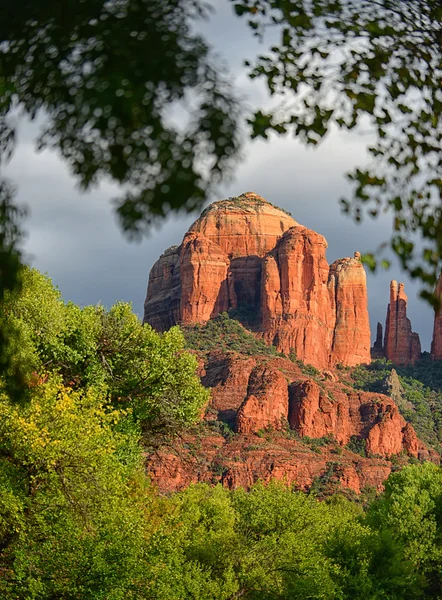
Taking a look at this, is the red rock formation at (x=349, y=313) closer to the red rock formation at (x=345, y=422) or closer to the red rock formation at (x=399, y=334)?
the red rock formation at (x=399, y=334)

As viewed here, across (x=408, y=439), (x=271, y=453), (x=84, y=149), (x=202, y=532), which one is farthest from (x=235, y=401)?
(x=84, y=149)

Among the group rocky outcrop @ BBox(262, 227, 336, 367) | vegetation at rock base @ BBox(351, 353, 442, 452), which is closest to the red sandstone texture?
vegetation at rock base @ BBox(351, 353, 442, 452)

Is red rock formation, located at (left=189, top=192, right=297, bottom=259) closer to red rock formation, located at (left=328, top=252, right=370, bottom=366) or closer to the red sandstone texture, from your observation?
red rock formation, located at (left=328, top=252, right=370, bottom=366)

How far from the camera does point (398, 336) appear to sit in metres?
178

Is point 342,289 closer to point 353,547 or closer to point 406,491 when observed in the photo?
point 406,491

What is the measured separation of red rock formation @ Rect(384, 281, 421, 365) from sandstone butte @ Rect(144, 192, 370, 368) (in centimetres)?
634

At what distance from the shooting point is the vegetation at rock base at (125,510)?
22.7m

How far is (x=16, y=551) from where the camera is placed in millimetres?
22016

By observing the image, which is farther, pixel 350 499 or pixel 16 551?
pixel 350 499

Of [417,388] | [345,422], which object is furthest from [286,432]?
[417,388]

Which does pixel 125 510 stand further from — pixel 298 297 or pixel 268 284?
pixel 298 297

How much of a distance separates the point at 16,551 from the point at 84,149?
17.1 metres

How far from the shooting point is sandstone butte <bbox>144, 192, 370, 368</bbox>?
6294 inches

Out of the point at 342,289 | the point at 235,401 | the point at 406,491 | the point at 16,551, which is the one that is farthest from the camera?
the point at 342,289
